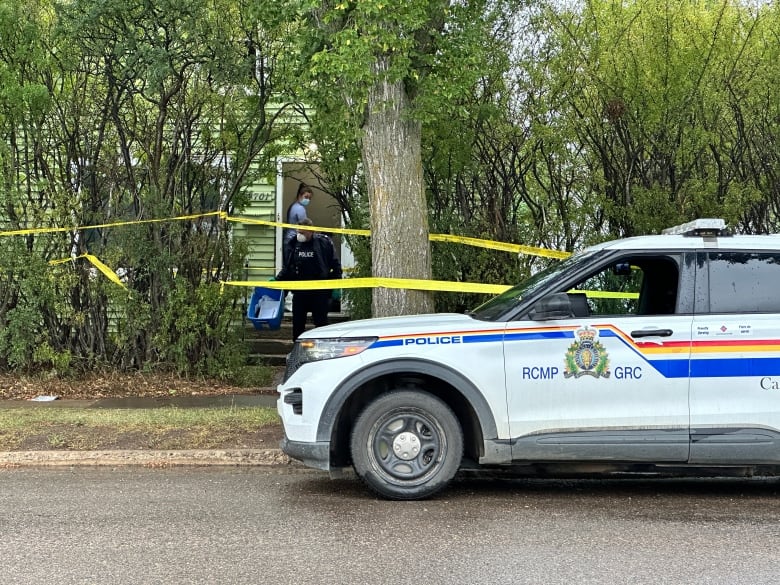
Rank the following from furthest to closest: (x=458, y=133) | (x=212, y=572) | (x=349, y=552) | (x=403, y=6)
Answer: (x=458, y=133), (x=403, y=6), (x=349, y=552), (x=212, y=572)

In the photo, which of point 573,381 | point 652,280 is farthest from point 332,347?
point 652,280

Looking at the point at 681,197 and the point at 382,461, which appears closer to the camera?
the point at 382,461

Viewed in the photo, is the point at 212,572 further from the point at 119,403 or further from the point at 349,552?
the point at 119,403

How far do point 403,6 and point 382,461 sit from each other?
150 inches

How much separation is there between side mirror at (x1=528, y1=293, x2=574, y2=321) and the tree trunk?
8.23 ft

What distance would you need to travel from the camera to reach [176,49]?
9578 millimetres

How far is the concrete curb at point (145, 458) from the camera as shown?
22.6 ft

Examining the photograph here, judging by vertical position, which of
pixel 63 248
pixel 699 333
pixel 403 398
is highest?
pixel 63 248

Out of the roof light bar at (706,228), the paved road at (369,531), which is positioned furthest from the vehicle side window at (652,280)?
the paved road at (369,531)

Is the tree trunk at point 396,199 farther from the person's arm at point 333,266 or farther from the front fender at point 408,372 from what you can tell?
the person's arm at point 333,266

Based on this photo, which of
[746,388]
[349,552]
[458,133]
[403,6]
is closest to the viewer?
[349,552]

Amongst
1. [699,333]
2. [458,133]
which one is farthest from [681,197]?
[699,333]

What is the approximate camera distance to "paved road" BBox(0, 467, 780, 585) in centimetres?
430

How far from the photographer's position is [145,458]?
6.91m
